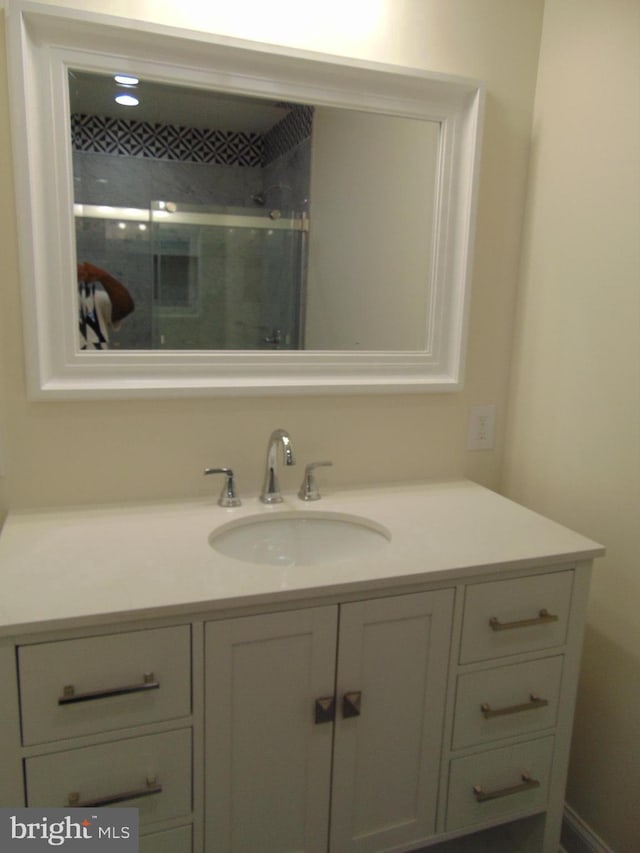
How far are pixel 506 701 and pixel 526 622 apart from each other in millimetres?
178

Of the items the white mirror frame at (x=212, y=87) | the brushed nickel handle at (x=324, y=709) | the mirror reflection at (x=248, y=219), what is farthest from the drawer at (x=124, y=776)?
the mirror reflection at (x=248, y=219)

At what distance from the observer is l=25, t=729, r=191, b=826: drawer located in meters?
1.03

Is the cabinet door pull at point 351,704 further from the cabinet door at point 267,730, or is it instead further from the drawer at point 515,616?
the drawer at point 515,616

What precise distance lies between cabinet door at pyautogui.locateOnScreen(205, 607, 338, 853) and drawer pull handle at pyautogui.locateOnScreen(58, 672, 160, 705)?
10cm

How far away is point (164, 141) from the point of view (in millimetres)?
1367

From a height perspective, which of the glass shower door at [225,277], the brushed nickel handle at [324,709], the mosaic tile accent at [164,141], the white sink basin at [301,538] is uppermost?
the mosaic tile accent at [164,141]

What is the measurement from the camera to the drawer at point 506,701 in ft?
4.23

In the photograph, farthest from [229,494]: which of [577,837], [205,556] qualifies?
[577,837]

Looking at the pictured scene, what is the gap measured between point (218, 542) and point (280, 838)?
0.57 metres

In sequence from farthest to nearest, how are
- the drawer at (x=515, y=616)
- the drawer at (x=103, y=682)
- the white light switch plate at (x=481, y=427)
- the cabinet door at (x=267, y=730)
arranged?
the white light switch plate at (x=481, y=427)
the drawer at (x=515, y=616)
the cabinet door at (x=267, y=730)
the drawer at (x=103, y=682)

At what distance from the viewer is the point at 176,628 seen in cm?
105

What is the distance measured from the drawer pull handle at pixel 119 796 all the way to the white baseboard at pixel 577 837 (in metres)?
1.08

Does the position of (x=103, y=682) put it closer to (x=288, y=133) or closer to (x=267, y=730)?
(x=267, y=730)

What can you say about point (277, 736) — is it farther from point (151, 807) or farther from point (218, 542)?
point (218, 542)
